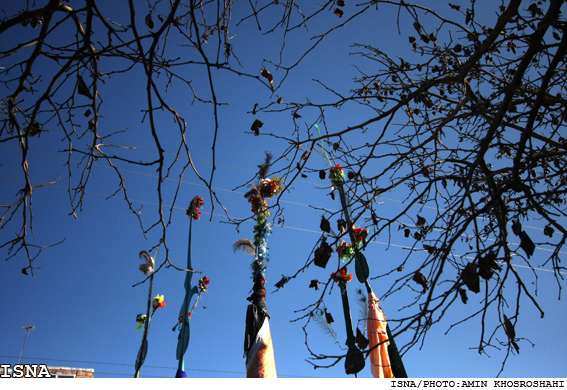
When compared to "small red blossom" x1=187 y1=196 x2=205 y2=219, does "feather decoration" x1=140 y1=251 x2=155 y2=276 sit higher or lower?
lower

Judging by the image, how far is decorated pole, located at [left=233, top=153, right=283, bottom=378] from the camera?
4750 mm

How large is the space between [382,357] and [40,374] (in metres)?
3.21

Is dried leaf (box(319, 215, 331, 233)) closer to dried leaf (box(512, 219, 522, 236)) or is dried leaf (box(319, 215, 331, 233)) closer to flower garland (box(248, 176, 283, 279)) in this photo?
dried leaf (box(512, 219, 522, 236))

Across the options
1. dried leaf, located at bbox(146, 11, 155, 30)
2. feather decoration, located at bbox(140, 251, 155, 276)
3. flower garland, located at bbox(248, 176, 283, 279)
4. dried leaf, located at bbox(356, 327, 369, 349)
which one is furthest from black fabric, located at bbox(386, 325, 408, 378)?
feather decoration, located at bbox(140, 251, 155, 276)

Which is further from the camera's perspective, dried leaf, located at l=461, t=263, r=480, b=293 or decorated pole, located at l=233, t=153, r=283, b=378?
decorated pole, located at l=233, t=153, r=283, b=378

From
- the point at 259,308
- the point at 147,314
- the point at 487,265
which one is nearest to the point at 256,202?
the point at 259,308

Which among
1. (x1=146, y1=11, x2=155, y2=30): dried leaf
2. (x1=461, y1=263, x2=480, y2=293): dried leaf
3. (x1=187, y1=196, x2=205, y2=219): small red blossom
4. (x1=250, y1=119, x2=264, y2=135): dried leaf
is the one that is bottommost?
(x1=461, y1=263, x2=480, y2=293): dried leaf

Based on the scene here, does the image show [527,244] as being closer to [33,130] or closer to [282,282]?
[282,282]

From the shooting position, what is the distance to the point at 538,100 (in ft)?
5.28

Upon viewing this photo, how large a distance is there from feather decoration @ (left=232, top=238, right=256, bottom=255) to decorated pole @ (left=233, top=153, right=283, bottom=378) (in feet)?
0.22

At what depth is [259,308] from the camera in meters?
5.13

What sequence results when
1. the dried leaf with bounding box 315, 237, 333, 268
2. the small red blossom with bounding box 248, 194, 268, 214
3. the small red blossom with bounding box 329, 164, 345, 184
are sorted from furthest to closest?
1. the small red blossom with bounding box 248, 194, 268, 214
2. the small red blossom with bounding box 329, 164, 345, 184
3. the dried leaf with bounding box 315, 237, 333, 268

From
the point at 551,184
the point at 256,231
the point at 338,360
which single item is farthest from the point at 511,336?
the point at 256,231
